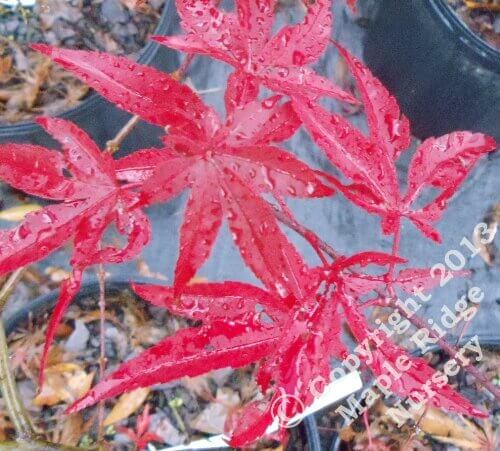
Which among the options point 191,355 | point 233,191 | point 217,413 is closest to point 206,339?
point 191,355

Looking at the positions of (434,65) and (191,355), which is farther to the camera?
(434,65)

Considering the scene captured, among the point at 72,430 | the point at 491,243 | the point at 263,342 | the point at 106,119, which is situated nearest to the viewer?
the point at 263,342

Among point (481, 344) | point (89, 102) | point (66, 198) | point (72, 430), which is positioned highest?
point (66, 198)

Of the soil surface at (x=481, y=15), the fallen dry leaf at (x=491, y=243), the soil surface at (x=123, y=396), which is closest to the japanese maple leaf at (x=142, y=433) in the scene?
the soil surface at (x=123, y=396)

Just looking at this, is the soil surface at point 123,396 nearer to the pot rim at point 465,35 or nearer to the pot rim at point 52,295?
the pot rim at point 52,295

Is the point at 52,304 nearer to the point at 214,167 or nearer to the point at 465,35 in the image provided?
the point at 214,167

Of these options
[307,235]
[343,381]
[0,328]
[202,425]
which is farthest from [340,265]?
[202,425]

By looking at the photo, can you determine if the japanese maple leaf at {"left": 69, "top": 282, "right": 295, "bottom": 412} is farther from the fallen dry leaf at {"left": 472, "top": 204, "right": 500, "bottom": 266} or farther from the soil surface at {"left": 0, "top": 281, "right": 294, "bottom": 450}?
the fallen dry leaf at {"left": 472, "top": 204, "right": 500, "bottom": 266}
